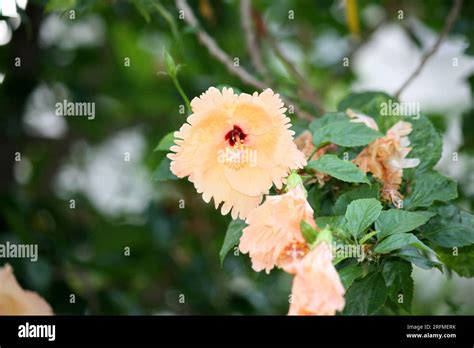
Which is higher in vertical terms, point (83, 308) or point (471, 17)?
point (471, 17)

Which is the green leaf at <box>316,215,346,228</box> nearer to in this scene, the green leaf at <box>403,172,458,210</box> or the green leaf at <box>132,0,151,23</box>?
the green leaf at <box>403,172,458,210</box>

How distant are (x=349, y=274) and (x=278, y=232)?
0.16m

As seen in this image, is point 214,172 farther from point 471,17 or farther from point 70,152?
point 70,152

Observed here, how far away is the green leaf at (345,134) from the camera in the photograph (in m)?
1.15

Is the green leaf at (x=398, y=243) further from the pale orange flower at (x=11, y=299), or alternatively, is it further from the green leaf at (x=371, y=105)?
the pale orange flower at (x=11, y=299)

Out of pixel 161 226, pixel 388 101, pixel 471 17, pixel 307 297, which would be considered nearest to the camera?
pixel 307 297

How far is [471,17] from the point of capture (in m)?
2.00
